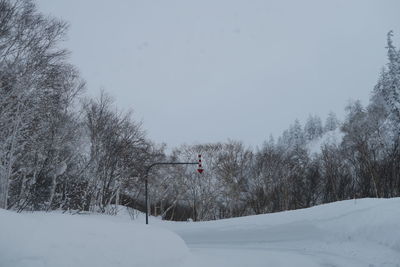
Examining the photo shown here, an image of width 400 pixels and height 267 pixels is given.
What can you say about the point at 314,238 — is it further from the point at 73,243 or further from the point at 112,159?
the point at 112,159

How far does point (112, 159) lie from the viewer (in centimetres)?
2748

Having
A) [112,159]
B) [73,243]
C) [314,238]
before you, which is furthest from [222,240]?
[112,159]

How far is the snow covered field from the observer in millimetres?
4344

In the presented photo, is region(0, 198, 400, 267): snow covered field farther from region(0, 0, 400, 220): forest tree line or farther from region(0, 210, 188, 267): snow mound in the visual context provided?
region(0, 0, 400, 220): forest tree line

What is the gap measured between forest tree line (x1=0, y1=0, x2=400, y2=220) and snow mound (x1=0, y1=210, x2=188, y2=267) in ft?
31.4

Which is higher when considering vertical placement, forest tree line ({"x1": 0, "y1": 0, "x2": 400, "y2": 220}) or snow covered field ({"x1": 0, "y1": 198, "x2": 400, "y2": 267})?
forest tree line ({"x1": 0, "y1": 0, "x2": 400, "y2": 220})

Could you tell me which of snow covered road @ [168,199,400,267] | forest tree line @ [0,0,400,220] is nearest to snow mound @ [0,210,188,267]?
snow covered road @ [168,199,400,267]

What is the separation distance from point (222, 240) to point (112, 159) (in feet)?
53.2

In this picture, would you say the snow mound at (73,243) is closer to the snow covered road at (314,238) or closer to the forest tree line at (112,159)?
the snow covered road at (314,238)

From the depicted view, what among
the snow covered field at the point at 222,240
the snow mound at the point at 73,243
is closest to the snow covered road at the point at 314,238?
the snow covered field at the point at 222,240

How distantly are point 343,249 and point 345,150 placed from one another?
26.4m

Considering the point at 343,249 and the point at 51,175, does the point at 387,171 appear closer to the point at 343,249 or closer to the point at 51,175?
the point at 343,249

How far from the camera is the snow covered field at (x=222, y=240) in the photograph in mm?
4344

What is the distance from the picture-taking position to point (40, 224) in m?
4.71
